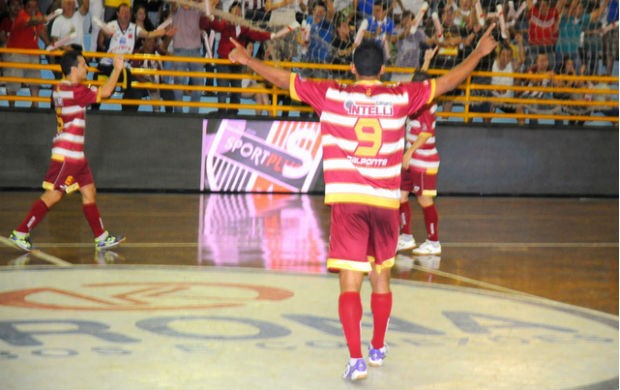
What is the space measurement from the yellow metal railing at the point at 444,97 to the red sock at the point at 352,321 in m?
12.5

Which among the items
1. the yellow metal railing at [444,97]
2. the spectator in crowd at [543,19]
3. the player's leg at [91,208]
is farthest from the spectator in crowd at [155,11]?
the player's leg at [91,208]

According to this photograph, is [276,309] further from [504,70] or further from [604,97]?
[604,97]

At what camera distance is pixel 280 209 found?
17.5m

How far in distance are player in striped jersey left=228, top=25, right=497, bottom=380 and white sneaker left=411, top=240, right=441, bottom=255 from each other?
221 inches

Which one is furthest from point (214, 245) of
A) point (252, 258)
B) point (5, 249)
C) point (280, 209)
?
point (280, 209)

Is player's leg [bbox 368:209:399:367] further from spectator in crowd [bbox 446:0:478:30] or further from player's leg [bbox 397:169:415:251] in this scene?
spectator in crowd [bbox 446:0:478:30]

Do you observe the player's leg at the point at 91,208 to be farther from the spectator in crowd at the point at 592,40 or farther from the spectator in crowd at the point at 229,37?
the spectator in crowd at the point at 592,40

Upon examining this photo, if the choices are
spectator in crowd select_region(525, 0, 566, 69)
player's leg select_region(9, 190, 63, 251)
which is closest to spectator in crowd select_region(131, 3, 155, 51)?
spectator in crowd select_region(525, 0, 566, 69)

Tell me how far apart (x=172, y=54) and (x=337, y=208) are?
13904mm

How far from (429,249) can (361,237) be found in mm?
5849

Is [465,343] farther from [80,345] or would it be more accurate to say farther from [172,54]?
[172,54]

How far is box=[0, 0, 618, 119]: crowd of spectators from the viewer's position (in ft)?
62.7

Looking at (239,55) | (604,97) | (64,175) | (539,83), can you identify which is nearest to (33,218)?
Result: (64,175)

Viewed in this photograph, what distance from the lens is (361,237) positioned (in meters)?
7.05
